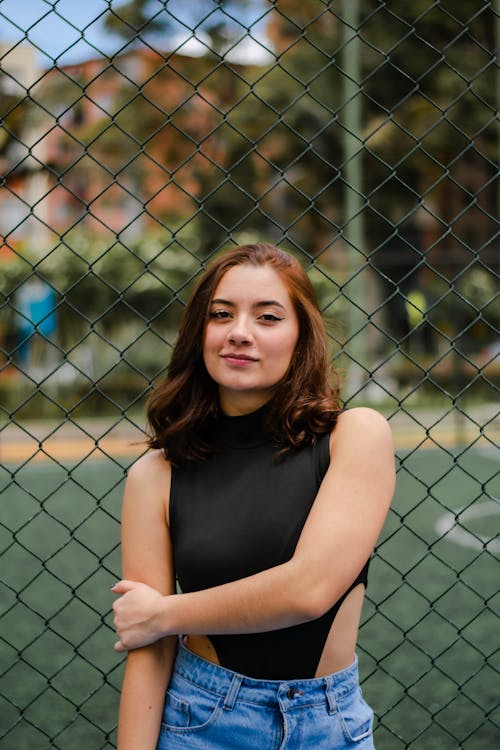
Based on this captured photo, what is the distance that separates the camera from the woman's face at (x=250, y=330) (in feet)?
5.40

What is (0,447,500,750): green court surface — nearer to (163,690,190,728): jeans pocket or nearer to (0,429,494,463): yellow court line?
(163,690,190,728): jeans pocket

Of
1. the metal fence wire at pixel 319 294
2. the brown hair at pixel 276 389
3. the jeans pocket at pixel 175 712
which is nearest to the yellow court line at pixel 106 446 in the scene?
the metal fence wire at pixel 319 294

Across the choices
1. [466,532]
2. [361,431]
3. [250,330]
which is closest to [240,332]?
[250,330]

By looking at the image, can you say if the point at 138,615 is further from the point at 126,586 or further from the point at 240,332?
the point at 240,332

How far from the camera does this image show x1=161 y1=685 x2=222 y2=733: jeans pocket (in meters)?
1.58

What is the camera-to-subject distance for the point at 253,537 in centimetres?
160

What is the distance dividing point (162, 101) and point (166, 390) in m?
25.2

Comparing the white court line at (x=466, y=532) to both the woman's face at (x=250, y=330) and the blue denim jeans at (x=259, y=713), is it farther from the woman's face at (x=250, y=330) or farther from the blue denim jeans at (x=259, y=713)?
the woman's face at (x=250, y=330)

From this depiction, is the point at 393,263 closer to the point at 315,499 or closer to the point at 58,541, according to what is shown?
the point at 58,541

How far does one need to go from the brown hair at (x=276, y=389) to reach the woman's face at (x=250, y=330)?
19 mm

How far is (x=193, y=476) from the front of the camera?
5.52 feet

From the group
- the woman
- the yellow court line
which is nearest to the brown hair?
the woman

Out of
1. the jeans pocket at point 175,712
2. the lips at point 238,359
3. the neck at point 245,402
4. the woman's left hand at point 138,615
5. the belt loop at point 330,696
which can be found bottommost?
the jeans pocket at point 175,712

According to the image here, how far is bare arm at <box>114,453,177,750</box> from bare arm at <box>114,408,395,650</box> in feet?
0.20
